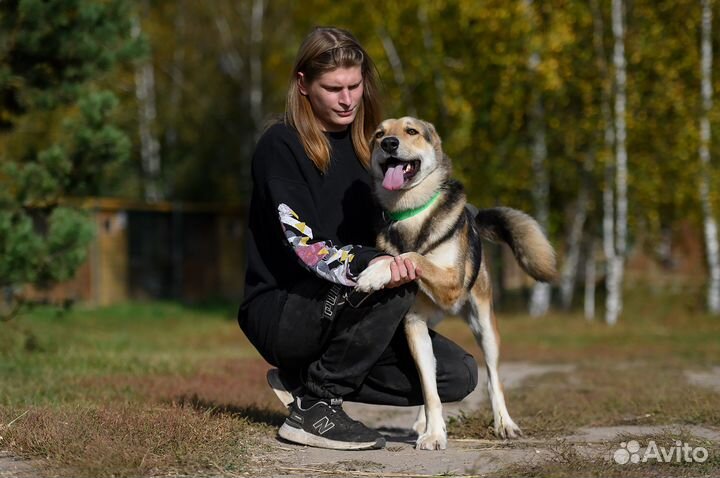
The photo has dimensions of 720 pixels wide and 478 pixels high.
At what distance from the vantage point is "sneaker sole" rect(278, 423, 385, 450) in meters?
4.22

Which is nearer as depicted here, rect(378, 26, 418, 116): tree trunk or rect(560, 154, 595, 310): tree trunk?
rect(560, 154, 595, 310): tree trunk

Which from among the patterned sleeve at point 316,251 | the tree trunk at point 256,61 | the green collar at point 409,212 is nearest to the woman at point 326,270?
the patterned sleeve at point 316,251

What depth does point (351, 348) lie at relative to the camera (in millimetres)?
4289

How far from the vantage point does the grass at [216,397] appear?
362 cm

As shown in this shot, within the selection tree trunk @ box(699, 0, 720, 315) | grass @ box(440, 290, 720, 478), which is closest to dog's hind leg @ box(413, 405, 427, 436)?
grass @ box(440, 290, 720, 478)

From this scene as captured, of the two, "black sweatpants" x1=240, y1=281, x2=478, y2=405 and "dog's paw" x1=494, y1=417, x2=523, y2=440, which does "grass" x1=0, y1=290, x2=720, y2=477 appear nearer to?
"dog's paw" x1=494, y1=417, x2=523, y2=440

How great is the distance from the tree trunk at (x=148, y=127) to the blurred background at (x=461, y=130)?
0.06m

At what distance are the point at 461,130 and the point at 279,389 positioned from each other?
12.5m

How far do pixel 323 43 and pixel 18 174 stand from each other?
5.32 m

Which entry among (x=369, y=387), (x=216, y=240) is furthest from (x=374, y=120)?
(x=216, y=240)

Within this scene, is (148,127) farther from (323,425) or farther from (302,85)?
(323,425)

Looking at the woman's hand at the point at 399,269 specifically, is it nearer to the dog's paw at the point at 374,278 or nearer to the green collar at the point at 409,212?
the dog's paw at the point at 374,278

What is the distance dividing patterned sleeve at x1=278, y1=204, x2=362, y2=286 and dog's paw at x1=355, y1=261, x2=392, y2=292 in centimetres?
10

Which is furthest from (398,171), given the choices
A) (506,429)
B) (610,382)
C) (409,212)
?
(610,382)
